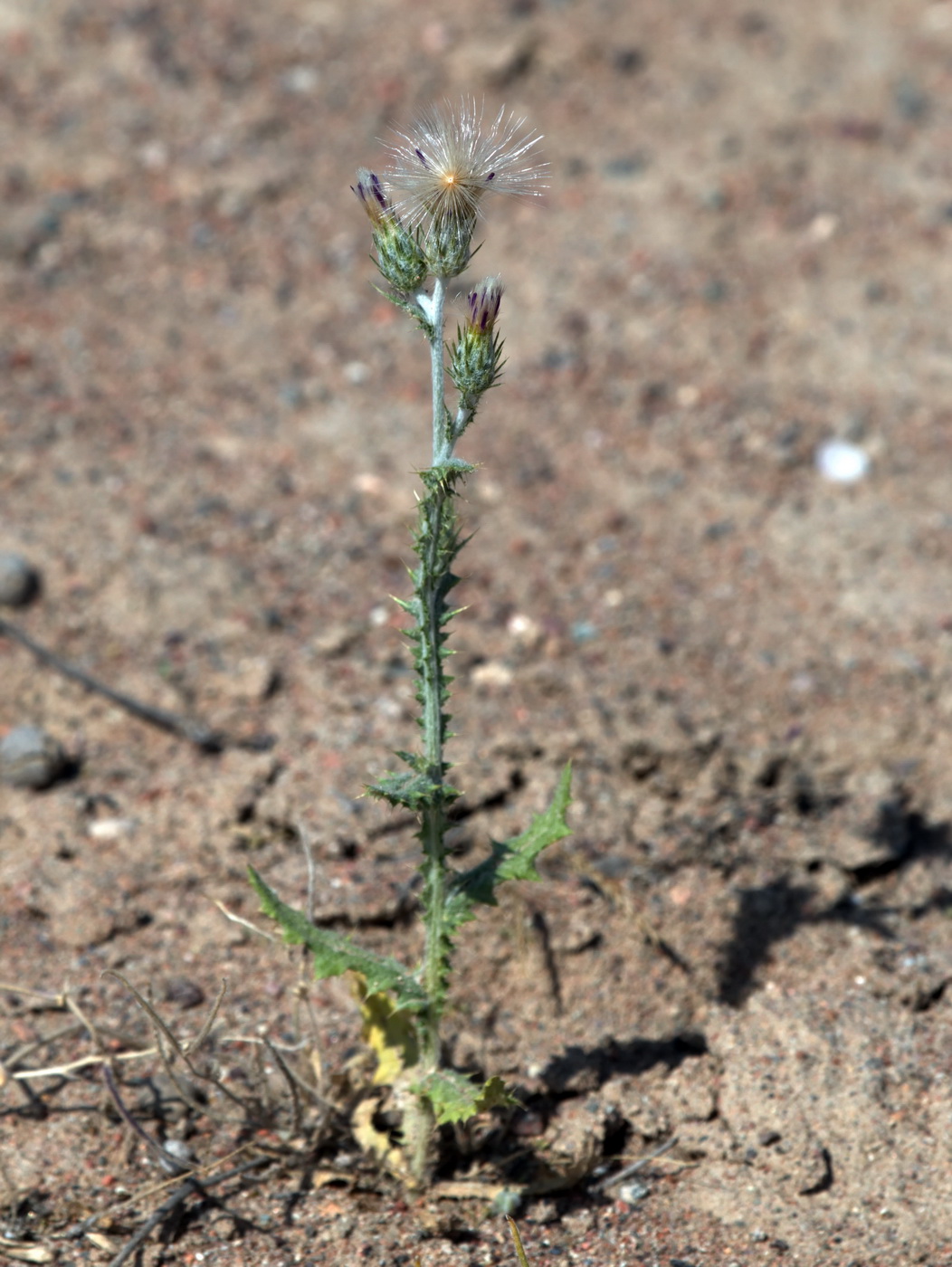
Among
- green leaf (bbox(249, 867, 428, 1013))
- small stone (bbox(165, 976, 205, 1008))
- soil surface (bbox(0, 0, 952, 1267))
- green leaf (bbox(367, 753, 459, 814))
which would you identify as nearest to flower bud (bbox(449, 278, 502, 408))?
green leaf (bbox(367, 753, 459, 814))

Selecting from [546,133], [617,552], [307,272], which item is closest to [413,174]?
[617,552]

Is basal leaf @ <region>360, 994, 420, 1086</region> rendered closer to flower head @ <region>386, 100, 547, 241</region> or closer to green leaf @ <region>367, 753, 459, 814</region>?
green leaf @ <region>367, 753, 459, 814</region>

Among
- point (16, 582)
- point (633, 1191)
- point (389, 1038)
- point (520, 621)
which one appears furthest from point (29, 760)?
point (633, 1191)

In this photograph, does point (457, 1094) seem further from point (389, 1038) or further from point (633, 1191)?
point (633, 1191)

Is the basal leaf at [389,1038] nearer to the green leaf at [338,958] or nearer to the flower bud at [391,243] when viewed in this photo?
the green leaf at [338,958]

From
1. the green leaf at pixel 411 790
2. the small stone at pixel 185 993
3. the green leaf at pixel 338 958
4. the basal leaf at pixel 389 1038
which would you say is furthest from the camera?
the small stone at pixel 185 993

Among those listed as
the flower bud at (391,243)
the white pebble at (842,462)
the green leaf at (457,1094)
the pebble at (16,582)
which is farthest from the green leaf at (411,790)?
the white pebble at (842,462)

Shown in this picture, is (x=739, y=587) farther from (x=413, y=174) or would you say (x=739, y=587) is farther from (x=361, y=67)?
(x=361, y=67)
